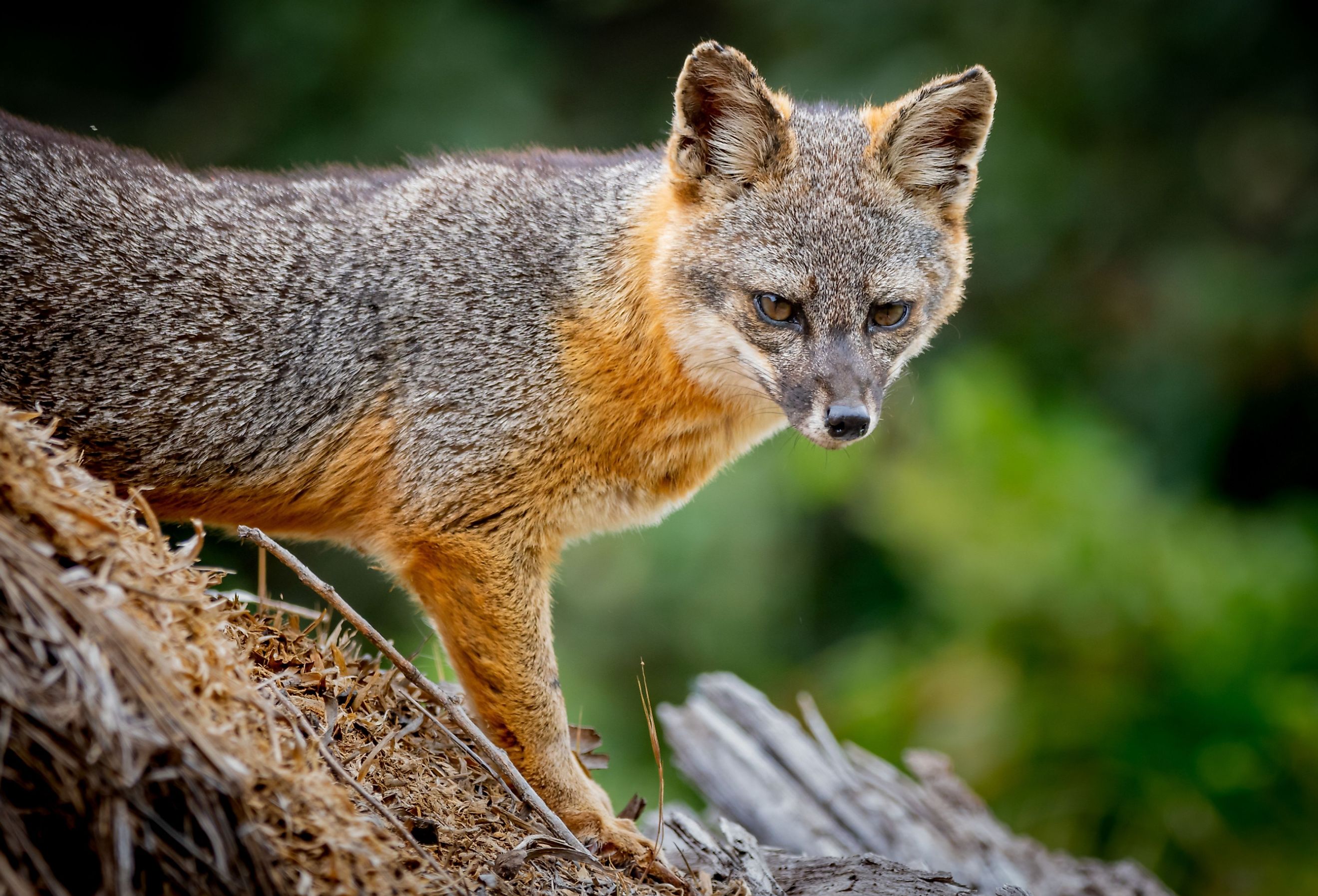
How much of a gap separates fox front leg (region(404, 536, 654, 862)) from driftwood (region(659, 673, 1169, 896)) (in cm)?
114

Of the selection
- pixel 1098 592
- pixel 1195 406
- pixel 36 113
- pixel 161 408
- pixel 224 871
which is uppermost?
pixel 1195 406

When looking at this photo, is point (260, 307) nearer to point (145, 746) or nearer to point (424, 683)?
point (424, 683)

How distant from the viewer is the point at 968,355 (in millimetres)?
8602

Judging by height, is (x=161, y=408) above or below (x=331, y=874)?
above

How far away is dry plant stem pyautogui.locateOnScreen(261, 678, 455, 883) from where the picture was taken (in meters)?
2.62

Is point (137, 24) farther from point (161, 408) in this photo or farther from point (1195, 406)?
point (1195, 406)

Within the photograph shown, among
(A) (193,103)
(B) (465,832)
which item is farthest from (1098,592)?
(A) (193,103)

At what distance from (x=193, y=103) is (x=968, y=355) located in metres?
6.47

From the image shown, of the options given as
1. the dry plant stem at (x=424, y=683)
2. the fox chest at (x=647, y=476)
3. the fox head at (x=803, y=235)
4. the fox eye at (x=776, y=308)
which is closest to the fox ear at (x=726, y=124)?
the fox head at (x=803, y=235)

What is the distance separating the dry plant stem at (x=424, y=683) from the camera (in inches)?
118

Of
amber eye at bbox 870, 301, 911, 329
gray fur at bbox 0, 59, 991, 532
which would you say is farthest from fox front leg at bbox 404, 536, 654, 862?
amber eye at bbox 870, 301, 911, 329

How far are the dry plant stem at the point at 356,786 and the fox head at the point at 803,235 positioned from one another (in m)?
1.91

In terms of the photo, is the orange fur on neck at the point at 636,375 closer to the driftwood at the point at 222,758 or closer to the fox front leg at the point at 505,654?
the fox front leg at the point at 505,654

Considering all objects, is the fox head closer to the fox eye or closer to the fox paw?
the fox eye
